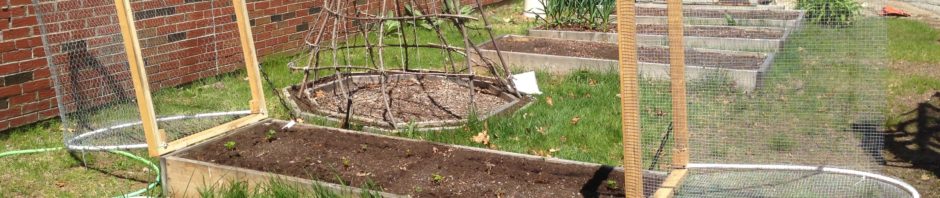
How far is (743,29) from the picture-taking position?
9.55 m

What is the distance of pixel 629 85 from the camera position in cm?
362

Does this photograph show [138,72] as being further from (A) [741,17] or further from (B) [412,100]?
(A) [741,17]

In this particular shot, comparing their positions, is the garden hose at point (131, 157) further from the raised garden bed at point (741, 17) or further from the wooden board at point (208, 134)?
the raised garden bed at point (741, 17)

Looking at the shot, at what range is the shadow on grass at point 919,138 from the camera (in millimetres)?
5645

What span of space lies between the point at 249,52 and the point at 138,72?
102 centimetres

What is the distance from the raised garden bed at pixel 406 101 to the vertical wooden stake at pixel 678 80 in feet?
6.74

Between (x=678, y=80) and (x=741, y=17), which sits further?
(x=741, y=17)

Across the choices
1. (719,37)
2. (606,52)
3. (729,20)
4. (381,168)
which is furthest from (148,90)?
(719,37)

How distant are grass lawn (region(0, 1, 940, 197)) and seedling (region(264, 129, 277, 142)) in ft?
2.39

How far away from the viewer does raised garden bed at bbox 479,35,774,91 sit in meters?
7.18

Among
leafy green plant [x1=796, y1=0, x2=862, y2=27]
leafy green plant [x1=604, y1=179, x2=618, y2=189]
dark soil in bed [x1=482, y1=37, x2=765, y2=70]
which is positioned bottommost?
leafy green plant [x1=604, y1=179, x2=618, y2=189]

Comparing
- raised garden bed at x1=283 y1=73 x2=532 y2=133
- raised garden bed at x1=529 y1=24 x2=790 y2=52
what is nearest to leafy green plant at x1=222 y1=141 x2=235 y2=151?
raised garden bed at x1=283 y1=73 x2=532 y2=133

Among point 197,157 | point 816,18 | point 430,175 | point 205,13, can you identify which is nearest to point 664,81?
point 816,18

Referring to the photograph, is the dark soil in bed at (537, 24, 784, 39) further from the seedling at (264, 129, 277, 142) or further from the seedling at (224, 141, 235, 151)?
the seedling at (224, 141, 235, 151)
